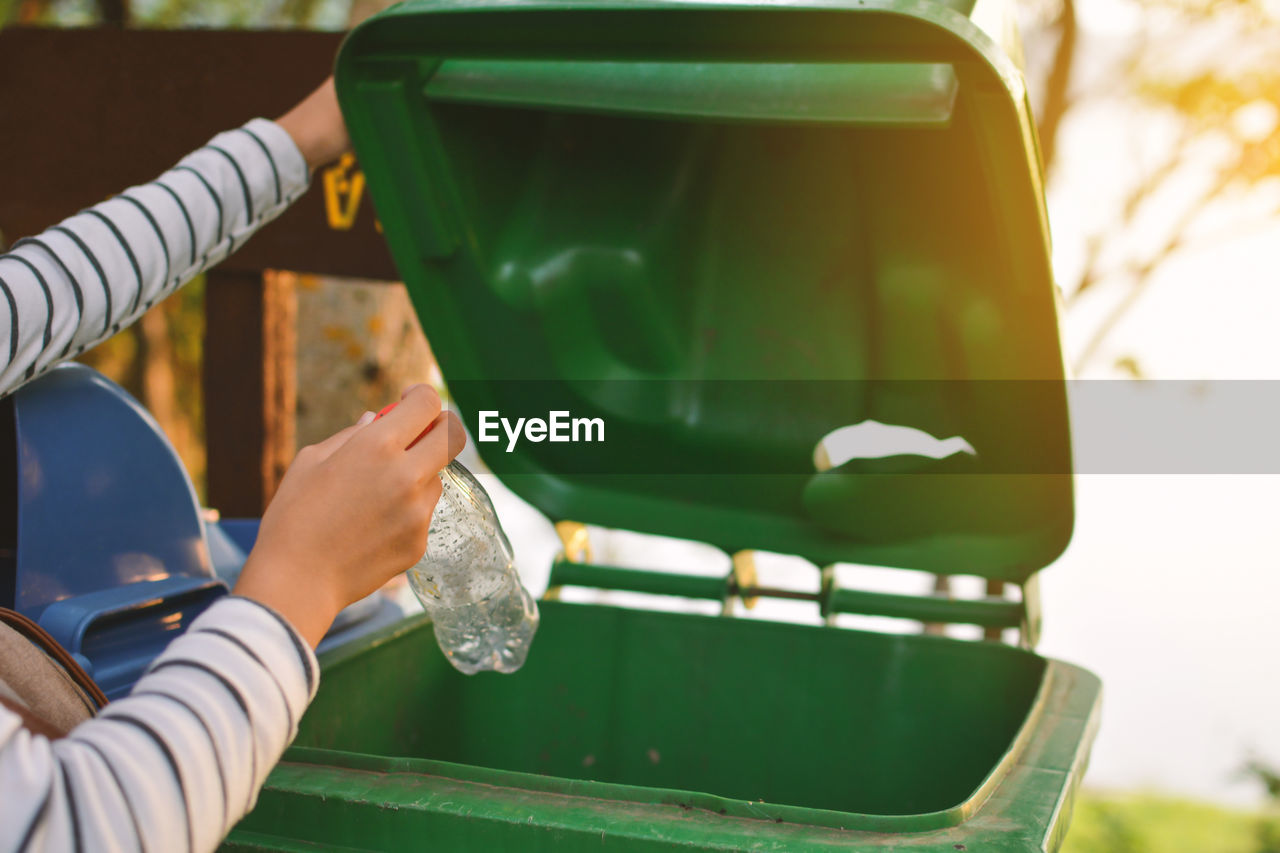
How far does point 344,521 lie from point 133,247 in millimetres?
781

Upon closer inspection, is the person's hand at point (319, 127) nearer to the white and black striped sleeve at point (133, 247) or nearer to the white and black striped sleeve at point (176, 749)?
the white and black striped sleeve at point (133, 247)

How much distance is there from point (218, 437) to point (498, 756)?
48.3 inches

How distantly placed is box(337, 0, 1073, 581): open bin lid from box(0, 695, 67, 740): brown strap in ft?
2.99

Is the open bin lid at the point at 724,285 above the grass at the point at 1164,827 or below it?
above

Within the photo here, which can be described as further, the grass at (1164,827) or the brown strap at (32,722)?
the grass at (1164,827)

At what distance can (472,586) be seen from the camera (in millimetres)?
1631

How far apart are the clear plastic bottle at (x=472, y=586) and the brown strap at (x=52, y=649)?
1.69ft

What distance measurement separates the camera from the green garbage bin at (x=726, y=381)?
1.39 m

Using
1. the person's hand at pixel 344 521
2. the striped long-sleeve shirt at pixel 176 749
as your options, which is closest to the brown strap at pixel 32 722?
the striped long-sleeve shirt at pixel 176 749

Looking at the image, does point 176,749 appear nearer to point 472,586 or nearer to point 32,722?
point 32,722

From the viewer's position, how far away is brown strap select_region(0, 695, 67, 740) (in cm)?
66

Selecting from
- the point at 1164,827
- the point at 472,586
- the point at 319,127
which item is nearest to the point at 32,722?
the point at 472,586

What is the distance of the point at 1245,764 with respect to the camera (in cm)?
383

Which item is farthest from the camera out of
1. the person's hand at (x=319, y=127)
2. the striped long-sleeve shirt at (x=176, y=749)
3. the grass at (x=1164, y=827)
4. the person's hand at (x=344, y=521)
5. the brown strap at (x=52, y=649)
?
the grass at (x=1164, y=827)
